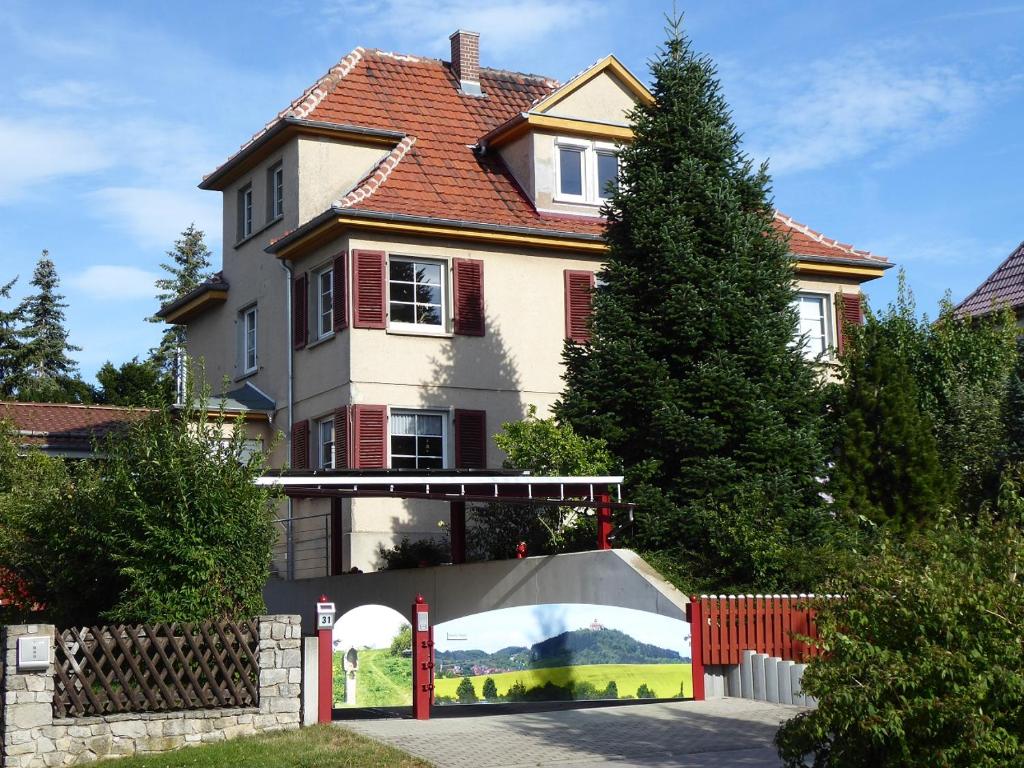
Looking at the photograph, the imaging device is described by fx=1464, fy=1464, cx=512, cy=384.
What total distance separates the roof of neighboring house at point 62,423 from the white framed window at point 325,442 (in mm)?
6998

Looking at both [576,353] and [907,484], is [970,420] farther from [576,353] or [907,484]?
[576,353]

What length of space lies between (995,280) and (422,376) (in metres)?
17.8

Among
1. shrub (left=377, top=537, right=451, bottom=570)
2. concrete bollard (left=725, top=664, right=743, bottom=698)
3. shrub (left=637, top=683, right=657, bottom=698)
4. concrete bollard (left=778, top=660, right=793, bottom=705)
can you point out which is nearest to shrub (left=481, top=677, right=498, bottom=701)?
shrub (left=637, top=683, right=657, bottom=698)

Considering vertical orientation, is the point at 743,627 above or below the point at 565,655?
above

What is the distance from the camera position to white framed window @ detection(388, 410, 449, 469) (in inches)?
1070

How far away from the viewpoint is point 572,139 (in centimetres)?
2992

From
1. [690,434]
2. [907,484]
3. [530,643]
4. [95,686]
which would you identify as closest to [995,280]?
[907,484]

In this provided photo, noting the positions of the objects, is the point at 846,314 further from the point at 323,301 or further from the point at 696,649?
the point at 696,649

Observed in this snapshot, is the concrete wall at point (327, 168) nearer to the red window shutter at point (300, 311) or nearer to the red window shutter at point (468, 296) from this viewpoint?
the red window shutter at point (300, 311)

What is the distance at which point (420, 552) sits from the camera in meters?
26.0

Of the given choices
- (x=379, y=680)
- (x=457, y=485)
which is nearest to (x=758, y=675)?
(x=379, y=680)

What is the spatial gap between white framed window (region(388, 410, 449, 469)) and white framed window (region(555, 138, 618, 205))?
5579 millimetres

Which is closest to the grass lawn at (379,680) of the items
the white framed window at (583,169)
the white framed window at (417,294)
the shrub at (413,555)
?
the shrub at (413,555)

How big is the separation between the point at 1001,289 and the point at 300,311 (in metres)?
18.4
